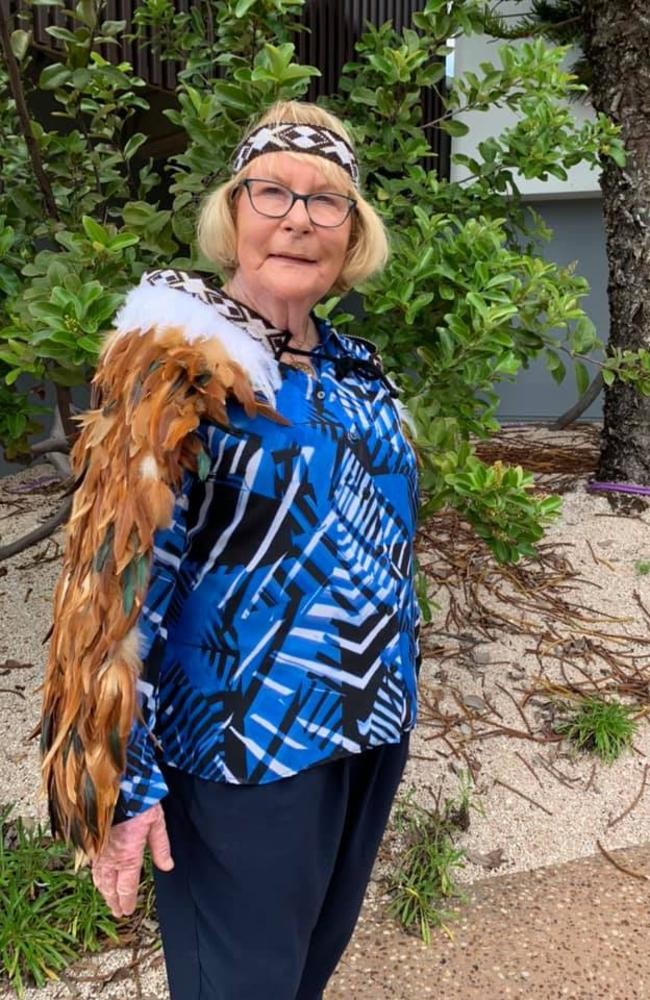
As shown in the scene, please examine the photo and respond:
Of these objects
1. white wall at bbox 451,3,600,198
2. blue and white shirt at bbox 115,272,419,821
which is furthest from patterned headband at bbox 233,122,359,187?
white wall at bbox 451,3,600,198

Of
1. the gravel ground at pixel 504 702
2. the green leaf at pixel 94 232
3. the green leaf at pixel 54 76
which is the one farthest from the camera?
the gravel ground at pixel 504 702

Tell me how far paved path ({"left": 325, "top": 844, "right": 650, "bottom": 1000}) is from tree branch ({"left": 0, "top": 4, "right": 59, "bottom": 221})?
2.63 metres

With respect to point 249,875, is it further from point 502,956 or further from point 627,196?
point 627,196

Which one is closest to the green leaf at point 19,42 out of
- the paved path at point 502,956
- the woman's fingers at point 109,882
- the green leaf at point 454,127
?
the green leaf at point 454,127

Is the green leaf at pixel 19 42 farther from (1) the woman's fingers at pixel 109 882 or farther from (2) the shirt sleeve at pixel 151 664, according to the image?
(1) the woman's fingers at pixel 109 882

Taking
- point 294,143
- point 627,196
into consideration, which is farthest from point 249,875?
point 627,196

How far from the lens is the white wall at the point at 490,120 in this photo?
23.9 feet

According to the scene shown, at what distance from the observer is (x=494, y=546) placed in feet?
8.62

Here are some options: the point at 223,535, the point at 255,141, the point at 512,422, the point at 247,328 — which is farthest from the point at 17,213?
Result: the point at 512,422

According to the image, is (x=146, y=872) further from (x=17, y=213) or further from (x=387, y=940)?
(x=17, y=213)

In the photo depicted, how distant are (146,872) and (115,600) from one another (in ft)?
5.48

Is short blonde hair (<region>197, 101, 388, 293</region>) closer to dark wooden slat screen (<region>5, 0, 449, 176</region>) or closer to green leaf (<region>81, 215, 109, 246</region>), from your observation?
green leaf (<region>81, 215, 109, 246</region>)

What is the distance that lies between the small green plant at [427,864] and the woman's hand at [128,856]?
1.43 m

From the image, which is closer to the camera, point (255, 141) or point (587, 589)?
point (255, 141)
